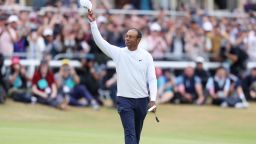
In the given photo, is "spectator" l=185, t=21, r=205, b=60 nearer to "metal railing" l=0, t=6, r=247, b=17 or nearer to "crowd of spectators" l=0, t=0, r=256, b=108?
"crowd of spectators" l=0, t=0, r=256, b=108

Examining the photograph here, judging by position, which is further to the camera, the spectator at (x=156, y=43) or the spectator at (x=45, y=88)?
the spectator at (x=156, y=43)

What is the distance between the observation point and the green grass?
59.1 feet

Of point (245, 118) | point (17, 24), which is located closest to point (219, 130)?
point (245, 118)

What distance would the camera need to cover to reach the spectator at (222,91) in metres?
27.0

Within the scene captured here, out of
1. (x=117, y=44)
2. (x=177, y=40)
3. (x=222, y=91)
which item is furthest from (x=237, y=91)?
(x=117, y=44)

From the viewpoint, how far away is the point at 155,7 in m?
31.5

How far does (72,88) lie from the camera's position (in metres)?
24.8

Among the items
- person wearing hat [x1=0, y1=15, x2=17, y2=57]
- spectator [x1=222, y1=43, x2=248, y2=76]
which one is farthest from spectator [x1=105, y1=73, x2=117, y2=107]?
spectator [x1=222, y1=43, x2=248, y2=76]

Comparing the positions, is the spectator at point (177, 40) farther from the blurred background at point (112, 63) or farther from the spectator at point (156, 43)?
the spectator at point (156, 43)

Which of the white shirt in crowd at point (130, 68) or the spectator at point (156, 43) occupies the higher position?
the white shirt in crowd at point (130, 68)

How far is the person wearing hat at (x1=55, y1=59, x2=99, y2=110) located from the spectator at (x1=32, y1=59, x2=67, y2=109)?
25 cm

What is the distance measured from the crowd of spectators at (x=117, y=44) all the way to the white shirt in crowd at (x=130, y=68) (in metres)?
10.6

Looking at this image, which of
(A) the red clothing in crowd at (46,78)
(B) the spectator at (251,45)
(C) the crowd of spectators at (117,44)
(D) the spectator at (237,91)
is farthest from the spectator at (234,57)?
(A) the red clothing in crowd at (46,78)

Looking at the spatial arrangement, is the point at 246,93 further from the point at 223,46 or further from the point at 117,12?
the point at 117,12
